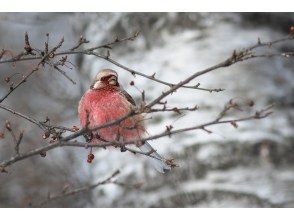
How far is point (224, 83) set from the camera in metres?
3.14

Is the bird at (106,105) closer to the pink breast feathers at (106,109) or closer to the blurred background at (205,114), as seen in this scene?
the pink breast feathers at (106,109)

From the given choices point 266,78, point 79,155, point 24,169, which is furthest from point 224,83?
point 24,169

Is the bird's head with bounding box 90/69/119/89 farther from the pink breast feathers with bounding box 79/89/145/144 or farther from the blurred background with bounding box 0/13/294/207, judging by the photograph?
the blurred background with bounding box 0/13/294/207

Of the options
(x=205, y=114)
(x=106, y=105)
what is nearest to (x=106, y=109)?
(x=106, y=105)

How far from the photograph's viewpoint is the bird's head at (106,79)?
1726mm

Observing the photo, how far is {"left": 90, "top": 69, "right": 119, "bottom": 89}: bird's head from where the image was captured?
1.73m

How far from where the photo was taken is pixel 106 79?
176 cm

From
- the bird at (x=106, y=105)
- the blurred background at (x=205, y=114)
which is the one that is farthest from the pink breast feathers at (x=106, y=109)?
the blurred background at (x=205, y=114)

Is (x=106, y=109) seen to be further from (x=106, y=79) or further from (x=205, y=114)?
(x=205, y=114)

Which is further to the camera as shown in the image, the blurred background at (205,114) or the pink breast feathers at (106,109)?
the blurred background at (205,114)

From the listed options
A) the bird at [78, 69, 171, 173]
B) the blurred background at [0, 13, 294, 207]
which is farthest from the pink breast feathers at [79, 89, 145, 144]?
the blurred background at [0, 13, 294, 207]

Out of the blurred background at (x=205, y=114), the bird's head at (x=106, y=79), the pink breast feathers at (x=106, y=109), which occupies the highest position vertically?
the blurred background at (x=205, y=114)
